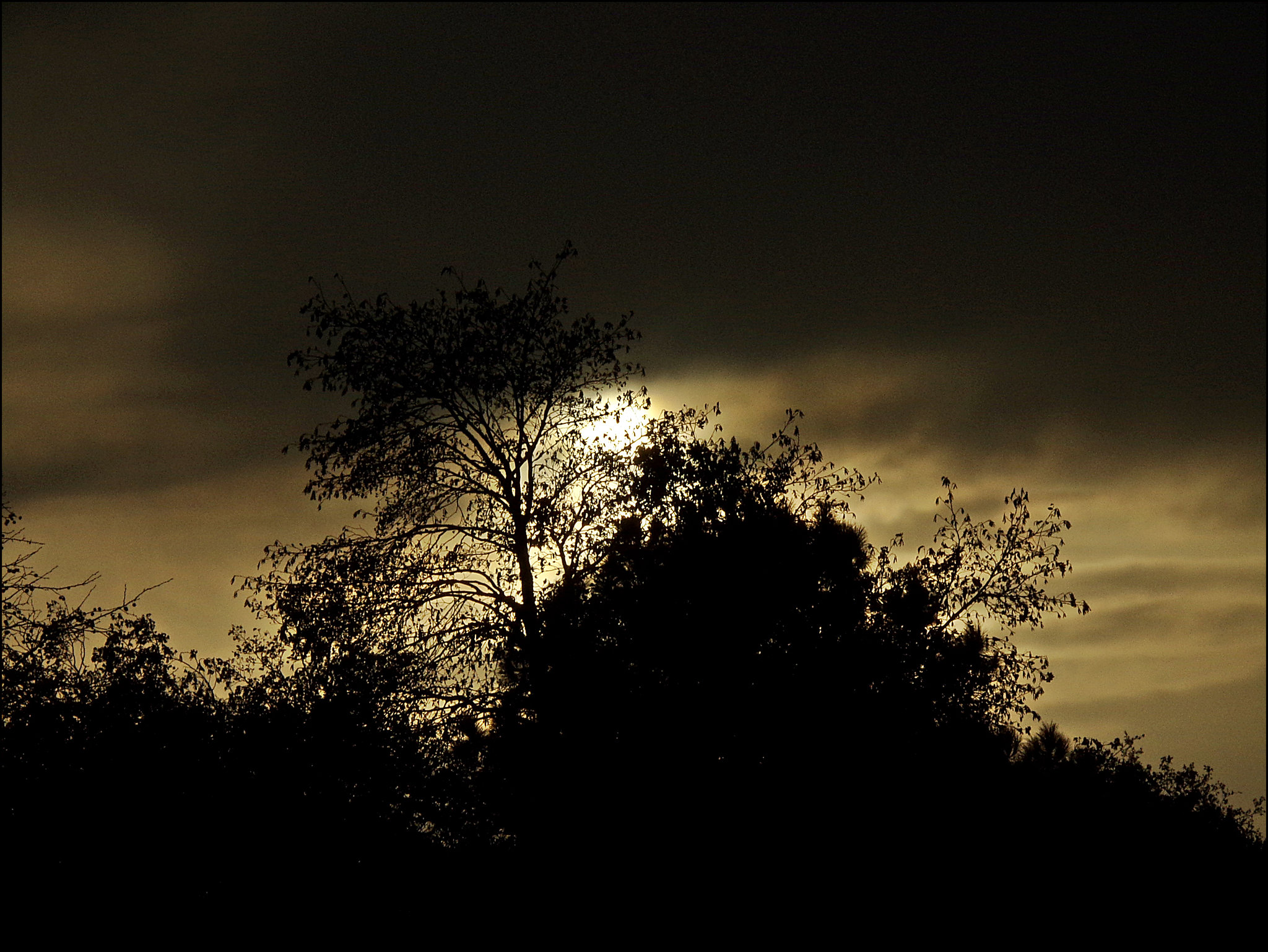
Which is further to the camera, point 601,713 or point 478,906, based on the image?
point 478,906

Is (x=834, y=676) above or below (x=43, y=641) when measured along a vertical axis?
below

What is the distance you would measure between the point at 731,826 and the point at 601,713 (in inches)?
128

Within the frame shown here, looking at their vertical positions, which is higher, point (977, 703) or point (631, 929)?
point (977, 703)

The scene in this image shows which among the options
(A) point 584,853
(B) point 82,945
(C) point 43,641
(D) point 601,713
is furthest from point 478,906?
(C) point 43,641

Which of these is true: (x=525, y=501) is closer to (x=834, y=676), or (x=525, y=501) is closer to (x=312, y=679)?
(x=312, y=679)

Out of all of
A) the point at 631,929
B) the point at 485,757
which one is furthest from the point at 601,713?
the point at 631,929

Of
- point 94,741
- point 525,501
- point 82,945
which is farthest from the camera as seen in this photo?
point 525,501

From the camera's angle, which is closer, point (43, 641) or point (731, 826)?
point (731, 826)

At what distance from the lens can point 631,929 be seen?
1984 centimetres

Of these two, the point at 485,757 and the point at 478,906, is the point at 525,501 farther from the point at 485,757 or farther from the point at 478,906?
the point at 478,906

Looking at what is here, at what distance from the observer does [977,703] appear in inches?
852

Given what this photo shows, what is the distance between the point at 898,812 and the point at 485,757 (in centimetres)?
804

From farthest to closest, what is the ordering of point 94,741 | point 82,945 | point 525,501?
point 525,501
point 94,741
point 82,945

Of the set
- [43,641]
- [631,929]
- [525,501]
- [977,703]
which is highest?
[525,501]
